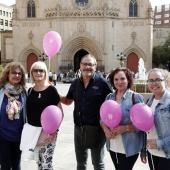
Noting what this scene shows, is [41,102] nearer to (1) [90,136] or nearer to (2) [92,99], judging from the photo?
(2) [92,99]

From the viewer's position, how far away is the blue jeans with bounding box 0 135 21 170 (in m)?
4.14

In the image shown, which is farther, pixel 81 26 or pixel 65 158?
pixel 81 26

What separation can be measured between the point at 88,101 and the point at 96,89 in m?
0.22

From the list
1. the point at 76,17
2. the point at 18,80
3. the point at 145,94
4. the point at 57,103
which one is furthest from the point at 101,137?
the point at 76,17

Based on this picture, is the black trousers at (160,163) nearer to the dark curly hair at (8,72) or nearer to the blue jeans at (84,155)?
the blue jeans at (84,155)

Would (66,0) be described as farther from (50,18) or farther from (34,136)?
(34,136)

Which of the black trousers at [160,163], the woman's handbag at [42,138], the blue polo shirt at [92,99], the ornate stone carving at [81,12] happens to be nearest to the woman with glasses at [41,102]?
the woman's handbag at [42,138]

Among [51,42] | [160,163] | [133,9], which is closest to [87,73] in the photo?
[51,42]

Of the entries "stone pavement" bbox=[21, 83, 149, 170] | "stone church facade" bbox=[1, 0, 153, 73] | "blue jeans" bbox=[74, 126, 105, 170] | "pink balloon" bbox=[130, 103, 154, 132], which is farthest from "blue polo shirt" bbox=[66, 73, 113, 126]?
"stone church facade" bbox=[1, 0, 153, 73]

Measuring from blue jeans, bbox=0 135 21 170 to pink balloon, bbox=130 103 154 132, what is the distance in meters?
1.88

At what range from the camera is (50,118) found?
3.87 metres

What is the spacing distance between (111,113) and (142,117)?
1.32 ft

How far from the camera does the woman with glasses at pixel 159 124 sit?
134 inches

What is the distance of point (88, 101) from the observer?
13.8ft
